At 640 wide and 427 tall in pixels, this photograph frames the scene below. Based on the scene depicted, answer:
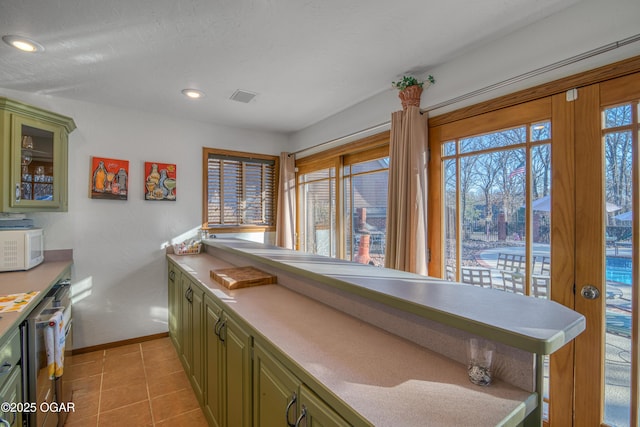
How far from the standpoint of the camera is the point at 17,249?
242cm

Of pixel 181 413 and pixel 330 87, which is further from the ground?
pixel 330 87

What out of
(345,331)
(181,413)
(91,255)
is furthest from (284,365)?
(91,255)

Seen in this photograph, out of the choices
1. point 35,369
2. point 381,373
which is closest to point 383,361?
point 381,373

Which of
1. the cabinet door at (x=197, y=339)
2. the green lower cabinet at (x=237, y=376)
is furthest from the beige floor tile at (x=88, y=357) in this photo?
the cabinet door at (x=197, y=339)

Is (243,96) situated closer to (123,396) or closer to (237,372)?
(237,372)

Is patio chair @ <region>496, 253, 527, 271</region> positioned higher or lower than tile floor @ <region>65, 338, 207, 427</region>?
higher

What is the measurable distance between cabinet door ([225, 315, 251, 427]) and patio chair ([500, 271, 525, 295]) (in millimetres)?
1681

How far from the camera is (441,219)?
7.83ft

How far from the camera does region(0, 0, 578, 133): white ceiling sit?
5.57 feet

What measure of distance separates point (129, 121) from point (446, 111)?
3190 millimetres

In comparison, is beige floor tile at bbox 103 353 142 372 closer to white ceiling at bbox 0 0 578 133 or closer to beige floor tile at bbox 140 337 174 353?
beige floor tile at bbox 140 337 174 353

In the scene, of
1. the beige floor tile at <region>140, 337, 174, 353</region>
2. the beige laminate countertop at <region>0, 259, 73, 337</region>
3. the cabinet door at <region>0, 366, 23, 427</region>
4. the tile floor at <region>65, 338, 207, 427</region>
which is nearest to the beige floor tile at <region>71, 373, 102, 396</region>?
the tile floor at <region>65, 338, 207, 427</region>

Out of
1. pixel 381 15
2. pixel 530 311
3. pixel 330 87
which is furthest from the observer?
pixel 330 87

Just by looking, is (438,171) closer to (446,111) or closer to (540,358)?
(446,111)
